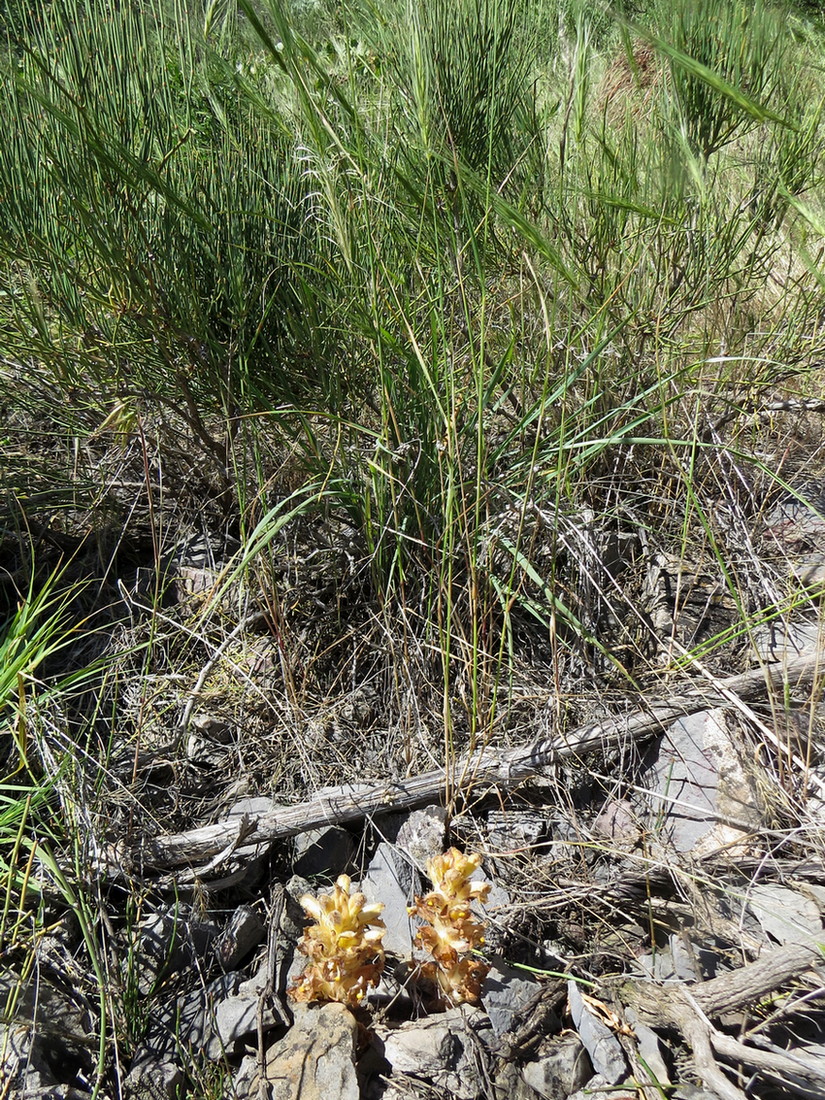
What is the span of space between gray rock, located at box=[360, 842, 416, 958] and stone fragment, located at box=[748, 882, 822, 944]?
636 mm

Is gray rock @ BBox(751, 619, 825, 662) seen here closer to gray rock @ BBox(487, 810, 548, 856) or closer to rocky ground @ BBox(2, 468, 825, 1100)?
rocky ground @ BBox(2, 468, 825, 1100)

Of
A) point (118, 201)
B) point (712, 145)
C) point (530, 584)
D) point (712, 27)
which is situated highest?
point (712, 27)

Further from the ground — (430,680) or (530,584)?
(530,584)

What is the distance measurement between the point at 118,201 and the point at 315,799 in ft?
4.65

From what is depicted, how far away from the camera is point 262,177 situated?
2.01 meters

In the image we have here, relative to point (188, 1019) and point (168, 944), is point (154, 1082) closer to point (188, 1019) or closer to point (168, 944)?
point (188, 1019)

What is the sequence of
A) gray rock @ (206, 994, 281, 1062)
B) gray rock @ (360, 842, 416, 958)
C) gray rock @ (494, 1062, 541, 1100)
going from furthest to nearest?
gray rock @ (360, 842, 416, 958)
gray rock @ (206, 994, 281, 1062)
gray rock @ (494, 1062, 541, 1100)

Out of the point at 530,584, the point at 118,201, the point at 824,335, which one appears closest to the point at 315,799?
the point at 530,584

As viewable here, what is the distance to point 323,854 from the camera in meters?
1.68

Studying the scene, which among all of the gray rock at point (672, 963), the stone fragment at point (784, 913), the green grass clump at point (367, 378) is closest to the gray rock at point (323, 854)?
the green grass clump at point (367, 378)

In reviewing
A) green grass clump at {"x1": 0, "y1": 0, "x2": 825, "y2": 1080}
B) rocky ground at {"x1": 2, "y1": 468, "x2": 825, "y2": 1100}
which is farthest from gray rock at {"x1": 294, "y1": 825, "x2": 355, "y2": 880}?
green grass clump at {"x1": 0, "y1": 0, "x2": 825, "y2": 1080}

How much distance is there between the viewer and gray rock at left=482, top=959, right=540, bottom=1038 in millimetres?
1384

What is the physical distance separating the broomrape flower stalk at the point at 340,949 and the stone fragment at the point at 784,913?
2.19 feet

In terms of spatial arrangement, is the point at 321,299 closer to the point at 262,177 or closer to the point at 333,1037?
the point at 262,177
